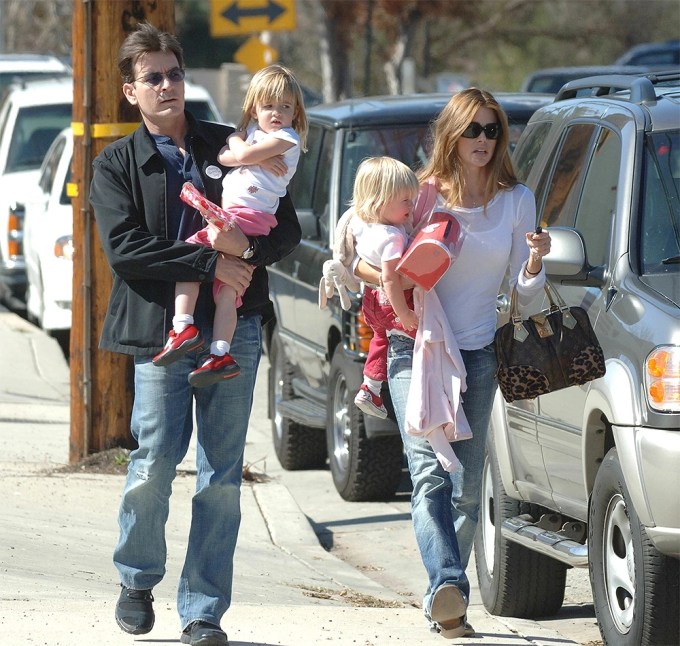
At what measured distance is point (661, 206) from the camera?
17.7 feet

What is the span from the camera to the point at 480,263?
4.96 meters

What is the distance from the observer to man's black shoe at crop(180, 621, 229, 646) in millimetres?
4805

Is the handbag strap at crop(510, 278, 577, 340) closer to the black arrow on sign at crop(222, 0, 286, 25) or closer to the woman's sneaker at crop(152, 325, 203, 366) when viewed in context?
the woman's sneaker at crop(152, 325, 203, 366)

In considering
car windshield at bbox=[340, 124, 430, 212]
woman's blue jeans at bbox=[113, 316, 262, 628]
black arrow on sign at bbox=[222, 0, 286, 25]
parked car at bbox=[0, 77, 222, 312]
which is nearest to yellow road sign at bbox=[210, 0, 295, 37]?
black arrow on sign at bbox=[222, 0, 286, 25]

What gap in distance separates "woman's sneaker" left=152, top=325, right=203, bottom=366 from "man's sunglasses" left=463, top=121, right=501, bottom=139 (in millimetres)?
A: 1111

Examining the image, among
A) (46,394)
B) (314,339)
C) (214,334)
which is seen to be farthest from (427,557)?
(46,394)

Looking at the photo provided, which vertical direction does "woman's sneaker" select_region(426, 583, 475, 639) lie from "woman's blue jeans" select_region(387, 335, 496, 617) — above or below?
below

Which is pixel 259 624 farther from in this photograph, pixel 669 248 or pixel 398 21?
pixel 398 21

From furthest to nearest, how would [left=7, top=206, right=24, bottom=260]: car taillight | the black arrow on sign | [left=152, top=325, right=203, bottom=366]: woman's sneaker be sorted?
1. the black arrow on sign
2. [left=7, top=206, right=24, bottom=260]: car taillight
3. [left=152, top=325, right=203, bottom=366]: woman's sneaker

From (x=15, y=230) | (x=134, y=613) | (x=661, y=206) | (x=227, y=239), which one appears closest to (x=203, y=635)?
(x=134, y=613)

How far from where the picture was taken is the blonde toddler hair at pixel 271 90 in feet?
15.6

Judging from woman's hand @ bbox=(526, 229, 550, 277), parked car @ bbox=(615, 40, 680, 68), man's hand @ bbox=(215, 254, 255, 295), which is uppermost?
parked car @ bbox=(615, 40, 680, 68)

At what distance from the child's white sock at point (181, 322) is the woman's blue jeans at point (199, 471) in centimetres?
12

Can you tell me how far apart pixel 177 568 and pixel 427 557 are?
5.96 ft
